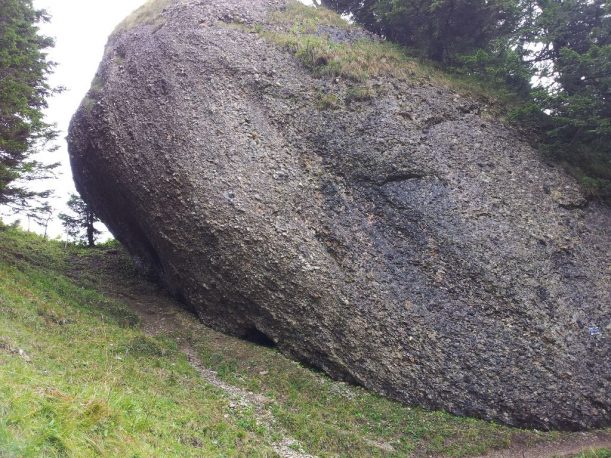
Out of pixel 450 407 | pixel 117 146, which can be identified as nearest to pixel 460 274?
pixel 450 407

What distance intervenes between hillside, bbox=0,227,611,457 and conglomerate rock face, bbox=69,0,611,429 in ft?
A: 2.38

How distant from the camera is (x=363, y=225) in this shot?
1390cm

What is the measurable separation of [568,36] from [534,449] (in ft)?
41.6

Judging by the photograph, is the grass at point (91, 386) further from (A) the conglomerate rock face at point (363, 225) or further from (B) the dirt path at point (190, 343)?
(A) the conglomerate rock face at point (363, 225)

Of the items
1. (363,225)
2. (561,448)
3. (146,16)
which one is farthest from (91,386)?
(146,16)

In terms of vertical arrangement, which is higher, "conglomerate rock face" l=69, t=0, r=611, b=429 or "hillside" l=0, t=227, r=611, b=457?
"conglomerate rock face" l=69, t=0, r=611, b=429

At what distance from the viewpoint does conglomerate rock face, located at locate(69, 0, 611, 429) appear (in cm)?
1180

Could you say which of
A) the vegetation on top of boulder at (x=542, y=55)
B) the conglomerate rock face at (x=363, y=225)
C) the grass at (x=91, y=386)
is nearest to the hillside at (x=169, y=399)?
the grass at (x=91, y=386)

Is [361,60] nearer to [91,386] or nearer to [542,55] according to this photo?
[542,55]

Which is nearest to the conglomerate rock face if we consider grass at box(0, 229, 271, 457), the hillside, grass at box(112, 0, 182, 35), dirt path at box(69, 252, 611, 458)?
dirt path at box(69, 252, 611, 458)

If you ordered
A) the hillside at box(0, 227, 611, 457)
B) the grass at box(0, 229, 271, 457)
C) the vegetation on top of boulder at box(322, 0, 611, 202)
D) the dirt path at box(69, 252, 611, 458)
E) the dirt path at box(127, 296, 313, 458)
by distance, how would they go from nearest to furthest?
the grass at box(0, 229, 271, 457), the hillside at box(0, 227, 611, 457), the dirt path at box(127, 296, 313, 458), the dirt path at box(69, 252, 611, 458), the vegetation on top of boulder at box(322, 0, 611, 202)

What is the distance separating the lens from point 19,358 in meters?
8.38

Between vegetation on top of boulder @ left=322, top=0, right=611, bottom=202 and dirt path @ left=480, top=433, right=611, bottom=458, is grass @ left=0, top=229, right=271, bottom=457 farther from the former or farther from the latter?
vegetation on top of boulder @ left=322, top=0, right=611, bottom=202

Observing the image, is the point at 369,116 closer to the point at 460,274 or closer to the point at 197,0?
the point at 460,274
